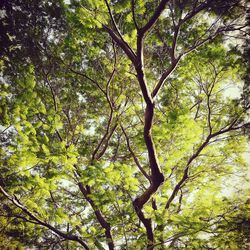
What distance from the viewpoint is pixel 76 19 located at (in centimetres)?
480

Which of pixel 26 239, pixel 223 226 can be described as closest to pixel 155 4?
pixel 223 226

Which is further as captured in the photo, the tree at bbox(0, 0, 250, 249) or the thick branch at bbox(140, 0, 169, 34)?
the tree at bbox(0, 0, 250, 249)

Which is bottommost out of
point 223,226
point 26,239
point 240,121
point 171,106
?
point 223,226

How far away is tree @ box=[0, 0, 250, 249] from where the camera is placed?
A: 4.29 meters

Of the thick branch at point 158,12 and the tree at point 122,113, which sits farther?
the tree at point 122,113

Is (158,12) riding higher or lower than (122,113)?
lower

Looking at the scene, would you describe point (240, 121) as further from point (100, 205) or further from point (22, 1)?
point (22, 1)

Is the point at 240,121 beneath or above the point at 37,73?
beneath

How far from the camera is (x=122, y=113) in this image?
6602mm

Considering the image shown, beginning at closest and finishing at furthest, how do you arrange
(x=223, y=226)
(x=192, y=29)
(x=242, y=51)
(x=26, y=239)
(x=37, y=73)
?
(x=223, y=226), (x=242, y=51), (x=192, y=29), (x=37, y=73), (x=26, y=239)

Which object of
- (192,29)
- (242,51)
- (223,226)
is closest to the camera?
(223,226)

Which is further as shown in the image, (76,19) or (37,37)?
(37,37)

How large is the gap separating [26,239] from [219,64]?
707 cm

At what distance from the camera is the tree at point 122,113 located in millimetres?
4293
